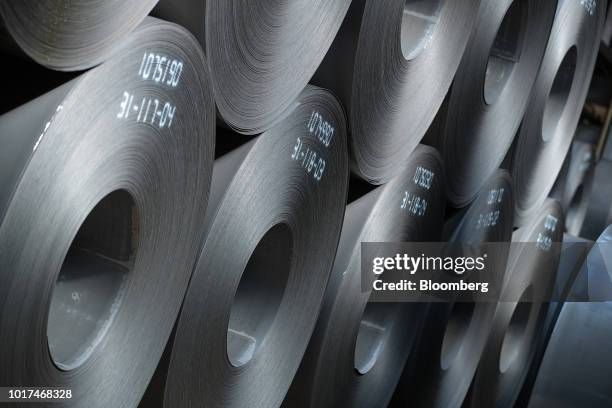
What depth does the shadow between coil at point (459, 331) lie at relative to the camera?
5.66 ft

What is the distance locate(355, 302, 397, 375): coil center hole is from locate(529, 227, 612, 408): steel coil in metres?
0.64

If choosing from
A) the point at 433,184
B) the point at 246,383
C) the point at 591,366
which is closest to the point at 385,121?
the point at 433,184

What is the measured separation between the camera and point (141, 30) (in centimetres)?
72

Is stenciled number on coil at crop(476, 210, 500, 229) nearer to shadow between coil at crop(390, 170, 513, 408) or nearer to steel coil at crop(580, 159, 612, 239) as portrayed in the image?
shadow between coil at crop(390, 170, 513, 408)

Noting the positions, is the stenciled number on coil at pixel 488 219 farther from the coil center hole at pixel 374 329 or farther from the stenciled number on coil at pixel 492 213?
the coil center hole at pixel 374 329

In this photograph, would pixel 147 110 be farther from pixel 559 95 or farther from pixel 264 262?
pixel 559 95

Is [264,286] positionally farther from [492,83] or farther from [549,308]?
[549,308]

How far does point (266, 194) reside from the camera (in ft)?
3.30

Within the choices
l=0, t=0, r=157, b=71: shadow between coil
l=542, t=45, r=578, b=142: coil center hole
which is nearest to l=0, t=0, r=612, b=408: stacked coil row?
l=0, t=0, r=157, b=71: shadow between coil

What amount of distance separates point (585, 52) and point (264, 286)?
1.37 meters

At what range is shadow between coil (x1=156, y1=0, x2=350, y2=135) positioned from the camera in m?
0.80

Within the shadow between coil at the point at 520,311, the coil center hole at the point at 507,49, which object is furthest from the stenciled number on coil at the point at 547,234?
the coil center hole at the point at 507,49

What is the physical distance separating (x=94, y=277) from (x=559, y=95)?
172cm

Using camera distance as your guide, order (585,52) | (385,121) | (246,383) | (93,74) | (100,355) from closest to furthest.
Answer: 1. (93,74)
2. (100,355)
3. (246,383)
4. (385,121)
5. (585,52)
